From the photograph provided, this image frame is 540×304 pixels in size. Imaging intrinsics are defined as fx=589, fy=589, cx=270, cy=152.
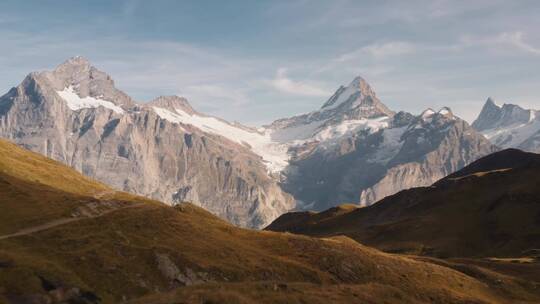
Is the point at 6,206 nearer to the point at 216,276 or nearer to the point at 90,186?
the point at 216,276

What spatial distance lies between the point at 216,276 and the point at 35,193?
185ft

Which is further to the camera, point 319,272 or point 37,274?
point 319,272

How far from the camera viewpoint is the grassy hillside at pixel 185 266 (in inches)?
2586

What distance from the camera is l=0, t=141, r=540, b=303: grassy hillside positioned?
65688mm

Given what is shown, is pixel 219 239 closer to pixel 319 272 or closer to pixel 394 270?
pixel 319 272

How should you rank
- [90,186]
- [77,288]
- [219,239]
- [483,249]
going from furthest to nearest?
[483,249] → [90,186] → [219,239] → [77,288]

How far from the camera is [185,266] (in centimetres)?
8425

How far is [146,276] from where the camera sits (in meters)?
79.8

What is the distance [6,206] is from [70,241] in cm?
2781

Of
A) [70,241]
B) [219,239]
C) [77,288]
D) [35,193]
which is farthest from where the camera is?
[35,193]

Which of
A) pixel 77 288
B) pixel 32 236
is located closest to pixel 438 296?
pixel 77 288

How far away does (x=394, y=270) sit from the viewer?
94.7 meters

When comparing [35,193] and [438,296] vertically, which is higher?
[35,193]

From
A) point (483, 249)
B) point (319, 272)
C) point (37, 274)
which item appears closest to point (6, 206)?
point (37, 274)
